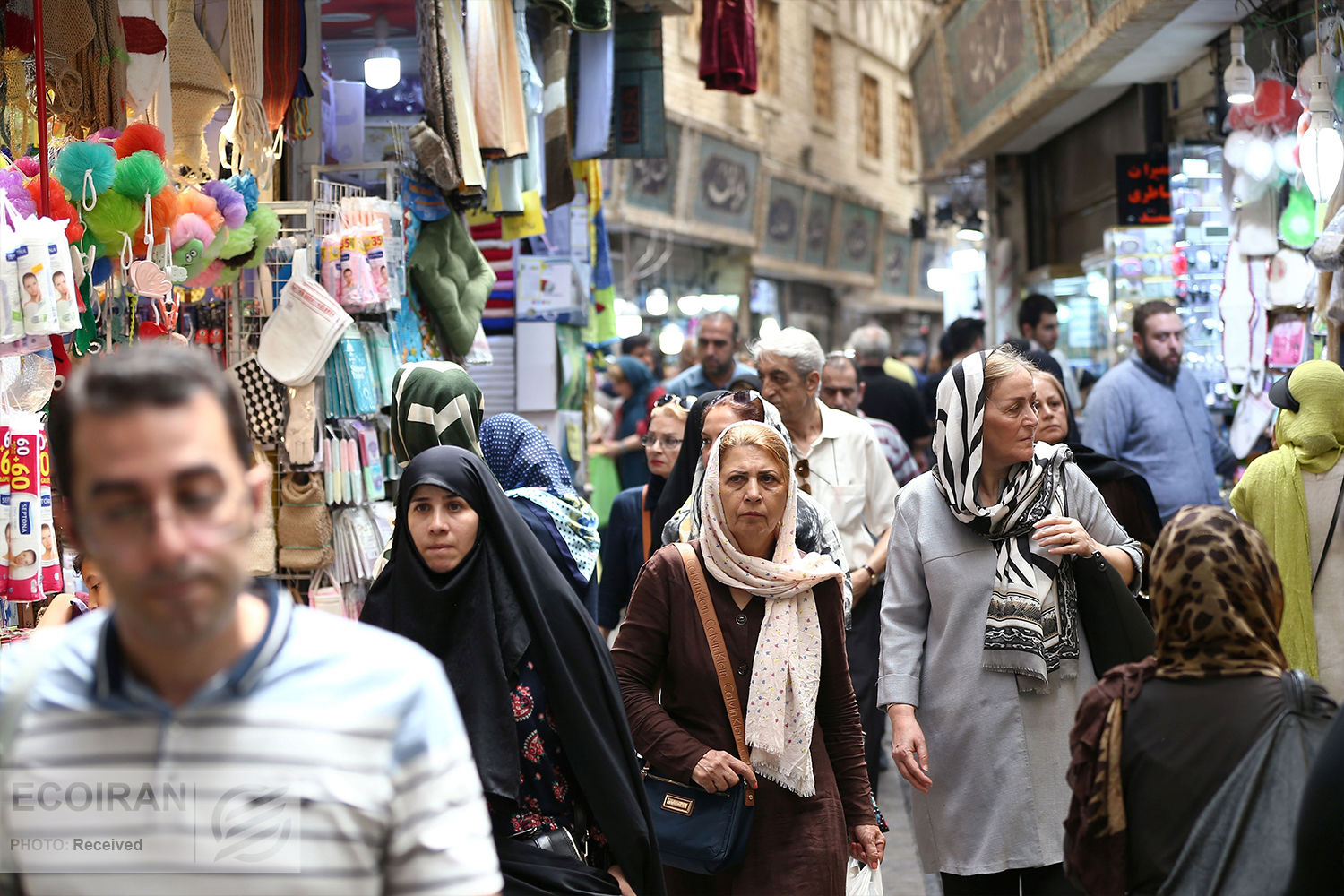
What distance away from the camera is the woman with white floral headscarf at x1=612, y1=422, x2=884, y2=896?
3.39 metres

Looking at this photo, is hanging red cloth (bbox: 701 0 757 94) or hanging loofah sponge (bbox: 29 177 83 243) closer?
hanging loofah sponge (bbox: 29 177 83 243)

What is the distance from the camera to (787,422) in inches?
219

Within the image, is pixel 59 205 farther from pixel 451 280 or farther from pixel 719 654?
pixel 451 280

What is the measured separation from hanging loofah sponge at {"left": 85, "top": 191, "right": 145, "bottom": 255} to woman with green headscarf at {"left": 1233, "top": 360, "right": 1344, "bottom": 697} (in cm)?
373

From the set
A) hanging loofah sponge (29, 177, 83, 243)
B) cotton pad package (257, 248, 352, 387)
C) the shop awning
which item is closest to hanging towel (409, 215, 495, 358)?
cotton pad package (257, 248, 352, 387)

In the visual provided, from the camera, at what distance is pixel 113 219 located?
14.1ft

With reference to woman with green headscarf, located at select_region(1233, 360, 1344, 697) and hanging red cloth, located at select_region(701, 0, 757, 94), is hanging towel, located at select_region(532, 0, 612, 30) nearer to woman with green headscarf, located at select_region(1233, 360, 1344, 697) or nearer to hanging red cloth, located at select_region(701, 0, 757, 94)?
Answer: hanging red cloth, located at select_region(701, 0, 757, 94)

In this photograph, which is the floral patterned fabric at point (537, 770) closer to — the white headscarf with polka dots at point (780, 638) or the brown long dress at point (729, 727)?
the brown long dress at point (729, 727)

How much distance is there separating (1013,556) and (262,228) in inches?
118

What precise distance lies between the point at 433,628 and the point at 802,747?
954 millimetres

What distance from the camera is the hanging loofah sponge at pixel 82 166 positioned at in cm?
415

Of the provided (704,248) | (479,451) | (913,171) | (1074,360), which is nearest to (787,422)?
(479,451)

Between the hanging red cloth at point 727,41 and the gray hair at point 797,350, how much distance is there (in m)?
5.84

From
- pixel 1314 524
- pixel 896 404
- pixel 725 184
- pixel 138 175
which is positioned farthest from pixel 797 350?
pixel 725 184
